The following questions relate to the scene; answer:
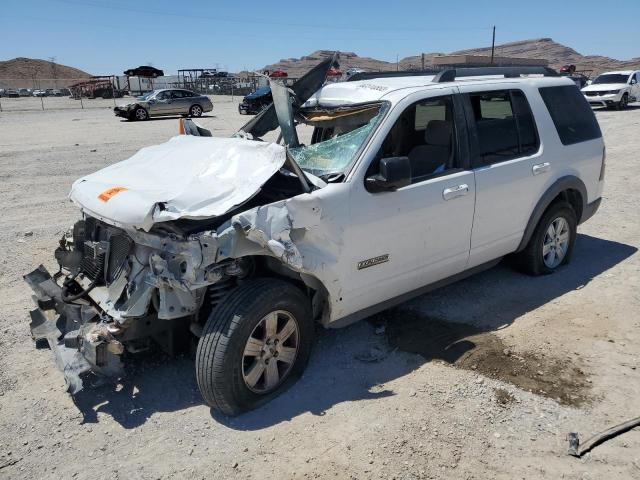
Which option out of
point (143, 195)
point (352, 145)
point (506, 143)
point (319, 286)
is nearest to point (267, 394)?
point (319, 286)

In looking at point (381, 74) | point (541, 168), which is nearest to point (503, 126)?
point (541, 168)

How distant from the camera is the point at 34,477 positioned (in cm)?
301

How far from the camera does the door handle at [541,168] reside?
16.3 feet

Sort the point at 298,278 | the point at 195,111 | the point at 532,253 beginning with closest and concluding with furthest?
the point at 298,278
the point at 532,253
the point at 195,111

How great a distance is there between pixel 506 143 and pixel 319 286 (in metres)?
2.31

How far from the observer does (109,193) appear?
366 centimetres

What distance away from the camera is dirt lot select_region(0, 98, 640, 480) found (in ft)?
10.1

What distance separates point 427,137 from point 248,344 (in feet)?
7.72

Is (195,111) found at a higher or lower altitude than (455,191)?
higher

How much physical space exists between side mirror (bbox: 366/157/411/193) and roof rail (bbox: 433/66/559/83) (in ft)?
3.87

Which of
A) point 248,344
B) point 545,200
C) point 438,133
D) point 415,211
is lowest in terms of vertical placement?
point 248,344

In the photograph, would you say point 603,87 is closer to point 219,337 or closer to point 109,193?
point 109,193

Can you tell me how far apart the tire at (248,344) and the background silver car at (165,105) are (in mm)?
24488

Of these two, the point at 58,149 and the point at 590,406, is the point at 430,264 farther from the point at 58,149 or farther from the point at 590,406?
the point at 58,149
